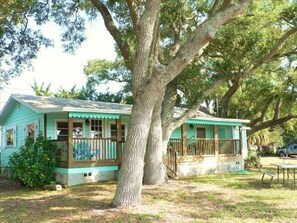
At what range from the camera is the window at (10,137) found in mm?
18731

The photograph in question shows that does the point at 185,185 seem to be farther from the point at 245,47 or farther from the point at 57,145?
the point at 245,47

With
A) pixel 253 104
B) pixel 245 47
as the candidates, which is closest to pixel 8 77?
pixel 245 47

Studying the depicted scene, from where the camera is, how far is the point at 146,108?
872 centimetres

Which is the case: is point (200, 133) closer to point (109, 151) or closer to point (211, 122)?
point (211, 122)

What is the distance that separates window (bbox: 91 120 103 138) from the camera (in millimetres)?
16609

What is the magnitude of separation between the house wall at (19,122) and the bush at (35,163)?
4.61ft

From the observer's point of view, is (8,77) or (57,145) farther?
(8,77)

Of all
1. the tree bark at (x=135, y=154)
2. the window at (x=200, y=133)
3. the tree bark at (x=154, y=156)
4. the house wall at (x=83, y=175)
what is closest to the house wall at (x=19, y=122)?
the house wall at (x=83, y=175)

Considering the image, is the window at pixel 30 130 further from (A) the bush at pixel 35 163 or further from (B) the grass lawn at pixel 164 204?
(B) the grass lawn at pixel 164 204

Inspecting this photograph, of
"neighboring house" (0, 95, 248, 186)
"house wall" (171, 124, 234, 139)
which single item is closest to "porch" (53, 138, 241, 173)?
"neighboring house" (0, 95, 248, 186)

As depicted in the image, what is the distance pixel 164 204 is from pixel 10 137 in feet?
43.7

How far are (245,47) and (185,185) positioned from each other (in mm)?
6577

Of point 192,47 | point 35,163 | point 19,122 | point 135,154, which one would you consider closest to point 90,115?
point 35,163

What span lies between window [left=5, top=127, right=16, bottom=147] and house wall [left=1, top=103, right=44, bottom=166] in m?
0.17
